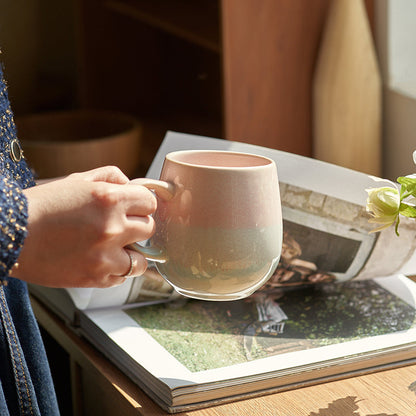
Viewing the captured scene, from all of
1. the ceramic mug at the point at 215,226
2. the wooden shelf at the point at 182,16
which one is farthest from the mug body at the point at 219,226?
the wooden shelf at the point at 182,16

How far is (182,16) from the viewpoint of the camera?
1488 mm

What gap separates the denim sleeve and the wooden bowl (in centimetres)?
85

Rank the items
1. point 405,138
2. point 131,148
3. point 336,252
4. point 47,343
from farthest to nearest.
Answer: point 131,148
point 405,138
point 47,343
point 336,252

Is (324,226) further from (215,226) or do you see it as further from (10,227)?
(10,227)

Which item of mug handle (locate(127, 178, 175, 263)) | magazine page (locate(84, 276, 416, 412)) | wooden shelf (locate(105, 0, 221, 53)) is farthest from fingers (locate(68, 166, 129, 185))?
wooden shelf (locate(105, 0, 221, 53))

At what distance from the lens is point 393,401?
535 mm

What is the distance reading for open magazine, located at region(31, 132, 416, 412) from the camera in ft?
1.88

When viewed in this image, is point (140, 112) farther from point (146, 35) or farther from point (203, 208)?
point (203, 208)

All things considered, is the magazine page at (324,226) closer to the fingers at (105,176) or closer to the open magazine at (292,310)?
the open magazine at (292,310)

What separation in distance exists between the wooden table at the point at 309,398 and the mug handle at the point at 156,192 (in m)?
0.13

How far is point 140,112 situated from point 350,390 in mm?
1383

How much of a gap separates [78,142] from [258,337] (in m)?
0.76

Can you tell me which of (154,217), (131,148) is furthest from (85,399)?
(131,148)

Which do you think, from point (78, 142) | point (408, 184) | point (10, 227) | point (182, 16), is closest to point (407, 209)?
point (408, 184)
